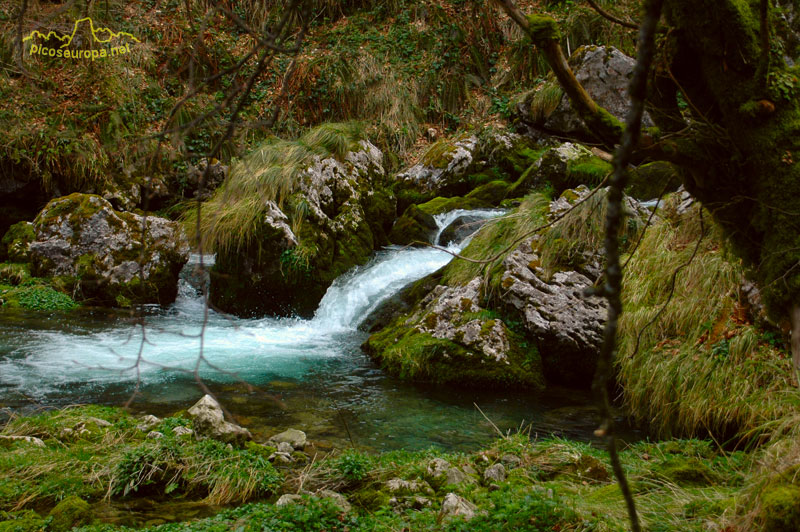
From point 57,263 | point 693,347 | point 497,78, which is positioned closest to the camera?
point 693,347

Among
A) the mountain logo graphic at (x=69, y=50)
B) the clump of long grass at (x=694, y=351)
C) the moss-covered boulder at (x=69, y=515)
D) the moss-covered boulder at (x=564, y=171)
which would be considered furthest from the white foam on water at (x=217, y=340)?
the mountain logo graphic at (x=69, y=50)

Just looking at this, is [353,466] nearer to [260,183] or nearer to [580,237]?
[580,237]

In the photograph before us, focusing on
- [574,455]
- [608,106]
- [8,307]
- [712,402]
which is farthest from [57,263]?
[608,106]

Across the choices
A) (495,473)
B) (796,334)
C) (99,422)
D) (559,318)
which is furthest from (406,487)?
(559,318)

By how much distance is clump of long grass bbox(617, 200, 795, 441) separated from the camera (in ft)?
12.4

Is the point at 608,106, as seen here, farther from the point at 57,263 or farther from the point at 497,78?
the point at 57,263

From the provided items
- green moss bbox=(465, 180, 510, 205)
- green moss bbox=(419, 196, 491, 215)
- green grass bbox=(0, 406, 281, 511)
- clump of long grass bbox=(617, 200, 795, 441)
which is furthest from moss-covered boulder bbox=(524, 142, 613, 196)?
green grass bbox=(0, 406, 281, 511)

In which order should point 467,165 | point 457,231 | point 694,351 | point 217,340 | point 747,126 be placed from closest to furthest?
1. point 747,126
2. point 694,351
3. point 217,340
4. point 457,231
5. point 467,165

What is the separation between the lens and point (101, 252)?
8.65 m

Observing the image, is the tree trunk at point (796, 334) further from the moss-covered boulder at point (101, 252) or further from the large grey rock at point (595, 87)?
the large grey rock at point (595, 87)

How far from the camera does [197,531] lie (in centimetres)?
262

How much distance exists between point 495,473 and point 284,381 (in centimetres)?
286

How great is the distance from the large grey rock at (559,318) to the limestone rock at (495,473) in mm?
2465

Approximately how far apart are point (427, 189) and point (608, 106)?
3.65 metres
